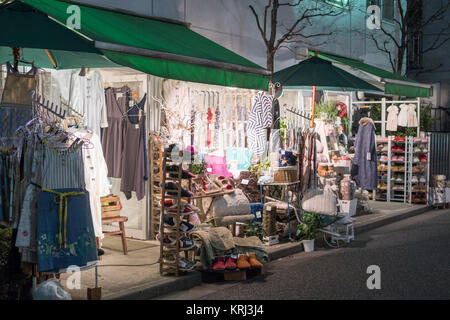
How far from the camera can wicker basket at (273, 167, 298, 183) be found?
35.0 ft

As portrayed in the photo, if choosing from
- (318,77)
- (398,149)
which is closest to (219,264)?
(318,77)

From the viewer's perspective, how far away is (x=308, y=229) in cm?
1063

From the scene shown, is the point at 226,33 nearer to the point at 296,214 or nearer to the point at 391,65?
the point at 296,214

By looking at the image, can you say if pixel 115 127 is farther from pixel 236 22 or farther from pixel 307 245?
pixel 236 22

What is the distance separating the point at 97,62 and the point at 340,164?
676 cm

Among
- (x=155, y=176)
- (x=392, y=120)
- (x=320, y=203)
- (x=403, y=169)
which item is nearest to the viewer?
(x=155, y=176)

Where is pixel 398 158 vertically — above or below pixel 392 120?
below

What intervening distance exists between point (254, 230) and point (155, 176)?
6.45 feet

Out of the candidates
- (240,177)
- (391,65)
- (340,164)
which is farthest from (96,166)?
(391,65)

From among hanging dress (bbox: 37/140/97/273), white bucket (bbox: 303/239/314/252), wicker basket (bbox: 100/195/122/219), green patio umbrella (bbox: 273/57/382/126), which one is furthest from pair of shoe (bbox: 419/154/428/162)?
hanging dress (bbox: 37/140/97/273)

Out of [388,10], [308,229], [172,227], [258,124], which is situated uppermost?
[388,10]

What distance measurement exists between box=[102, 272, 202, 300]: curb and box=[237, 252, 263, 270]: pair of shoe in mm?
590

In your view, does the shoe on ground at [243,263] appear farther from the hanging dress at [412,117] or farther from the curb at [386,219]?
the hanging dress at [412,117]

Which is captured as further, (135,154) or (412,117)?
(412,117)
